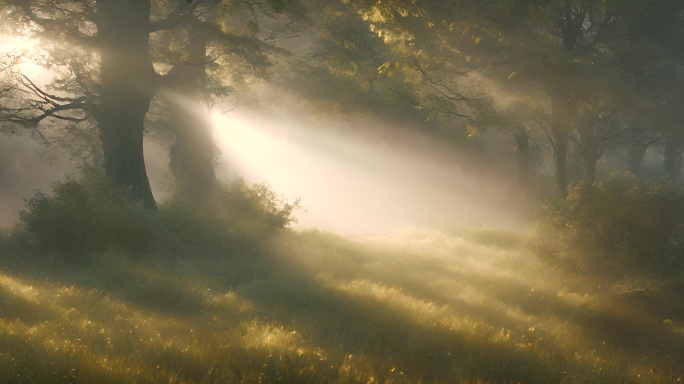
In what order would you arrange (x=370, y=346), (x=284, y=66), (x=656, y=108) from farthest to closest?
1. (x=284, y=66)
2. (x=656, y=108)
3. (x=370, y=346)

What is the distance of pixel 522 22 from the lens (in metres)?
18.3

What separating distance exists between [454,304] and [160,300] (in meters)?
5.10

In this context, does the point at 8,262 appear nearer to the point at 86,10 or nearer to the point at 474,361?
the point at 86,10

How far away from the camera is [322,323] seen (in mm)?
8188

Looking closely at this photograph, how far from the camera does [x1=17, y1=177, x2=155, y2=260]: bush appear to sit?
516 inches

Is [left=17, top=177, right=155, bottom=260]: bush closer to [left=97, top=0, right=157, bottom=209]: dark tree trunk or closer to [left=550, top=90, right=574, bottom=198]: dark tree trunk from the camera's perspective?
[left=97, top=0, right=157, bottom=209]: dark tree trunk

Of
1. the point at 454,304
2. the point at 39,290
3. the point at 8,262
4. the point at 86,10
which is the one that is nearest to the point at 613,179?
the point at 454,304

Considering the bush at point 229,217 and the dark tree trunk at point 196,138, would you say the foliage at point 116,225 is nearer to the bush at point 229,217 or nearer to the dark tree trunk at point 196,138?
the bush at point 229,217

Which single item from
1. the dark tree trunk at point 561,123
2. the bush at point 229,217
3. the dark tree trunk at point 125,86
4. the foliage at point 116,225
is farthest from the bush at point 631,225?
the dark tree trunk at point 125,86

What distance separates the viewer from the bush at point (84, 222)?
43.0 feet

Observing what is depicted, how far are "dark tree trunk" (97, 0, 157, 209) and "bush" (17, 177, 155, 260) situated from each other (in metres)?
2.23

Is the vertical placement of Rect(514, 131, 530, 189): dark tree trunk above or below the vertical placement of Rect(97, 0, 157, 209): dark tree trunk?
above

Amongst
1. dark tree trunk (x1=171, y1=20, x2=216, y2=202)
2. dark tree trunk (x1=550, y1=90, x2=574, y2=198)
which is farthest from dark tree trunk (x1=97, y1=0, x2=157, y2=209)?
dark tree trunk (x1=550, y1=90, x2=574, y2=198)

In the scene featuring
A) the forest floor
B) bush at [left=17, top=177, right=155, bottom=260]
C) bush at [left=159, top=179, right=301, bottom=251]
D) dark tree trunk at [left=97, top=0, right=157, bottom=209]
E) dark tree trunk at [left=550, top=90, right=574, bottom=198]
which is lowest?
the forest floor
